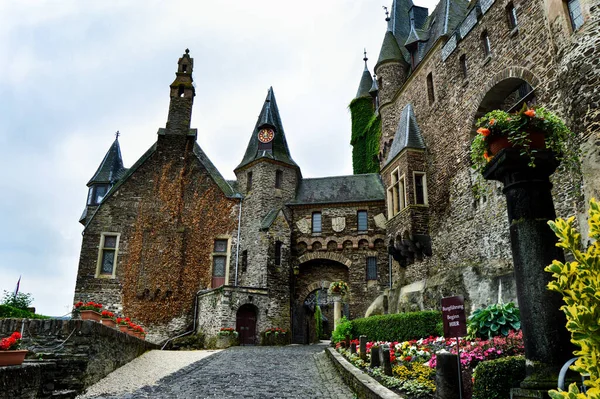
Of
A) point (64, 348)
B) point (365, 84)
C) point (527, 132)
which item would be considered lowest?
point (64, 348)

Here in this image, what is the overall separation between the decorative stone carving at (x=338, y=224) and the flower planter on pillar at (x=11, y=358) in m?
20.3

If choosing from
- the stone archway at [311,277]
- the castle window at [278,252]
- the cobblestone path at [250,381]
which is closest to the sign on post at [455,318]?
the cobblestone path at [250,381]

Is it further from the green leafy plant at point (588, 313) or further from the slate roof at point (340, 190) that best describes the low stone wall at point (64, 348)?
the slate roof at point (340, 190)

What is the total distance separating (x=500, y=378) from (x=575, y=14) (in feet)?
33.6

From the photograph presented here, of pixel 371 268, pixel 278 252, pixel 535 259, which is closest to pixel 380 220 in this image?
pixel 371 268

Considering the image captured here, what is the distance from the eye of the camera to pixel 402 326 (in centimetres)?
1330

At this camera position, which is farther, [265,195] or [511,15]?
[265,195]

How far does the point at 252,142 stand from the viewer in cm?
2795

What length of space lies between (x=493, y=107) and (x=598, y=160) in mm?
7216

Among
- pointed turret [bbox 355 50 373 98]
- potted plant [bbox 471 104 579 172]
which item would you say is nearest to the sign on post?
potted plant [bbox 471 104 579 172]

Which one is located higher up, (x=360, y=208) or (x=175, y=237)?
(x=360, y=208)

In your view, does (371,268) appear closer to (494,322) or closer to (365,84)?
(365,84)

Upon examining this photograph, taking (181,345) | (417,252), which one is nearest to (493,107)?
(417,252)

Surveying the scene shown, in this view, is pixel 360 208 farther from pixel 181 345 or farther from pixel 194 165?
pixel 181 345
